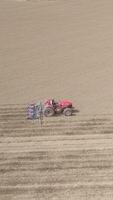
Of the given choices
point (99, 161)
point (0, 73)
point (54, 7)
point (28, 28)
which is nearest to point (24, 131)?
point (99, 161)

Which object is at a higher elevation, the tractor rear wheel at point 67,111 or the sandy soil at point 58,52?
the sandy soil at point 58,52

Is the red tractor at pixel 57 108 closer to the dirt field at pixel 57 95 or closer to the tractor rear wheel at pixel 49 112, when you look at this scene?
the tractor rear wheel at pixel 49 112

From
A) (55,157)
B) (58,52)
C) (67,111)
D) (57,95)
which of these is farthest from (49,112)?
(58,52)

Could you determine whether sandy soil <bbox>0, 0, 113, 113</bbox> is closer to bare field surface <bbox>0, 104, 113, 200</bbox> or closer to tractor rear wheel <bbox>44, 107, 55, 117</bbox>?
tractor rear wheel <bbox>44, 107, 55, 117</bbox>

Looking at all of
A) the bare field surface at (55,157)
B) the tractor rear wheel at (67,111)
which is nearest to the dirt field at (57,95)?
the bare field surface at (55,157)

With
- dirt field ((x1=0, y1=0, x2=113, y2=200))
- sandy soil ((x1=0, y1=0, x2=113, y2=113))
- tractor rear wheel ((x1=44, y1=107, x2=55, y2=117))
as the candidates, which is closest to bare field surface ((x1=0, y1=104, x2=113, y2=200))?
dirt field ((x1=0, y1=0, x2=113, y2=200))

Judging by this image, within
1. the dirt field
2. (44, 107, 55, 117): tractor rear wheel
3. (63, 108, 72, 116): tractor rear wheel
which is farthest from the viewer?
(63, 108, 72, 116): tractor rear wheel

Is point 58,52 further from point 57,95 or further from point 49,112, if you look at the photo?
point 49,112
